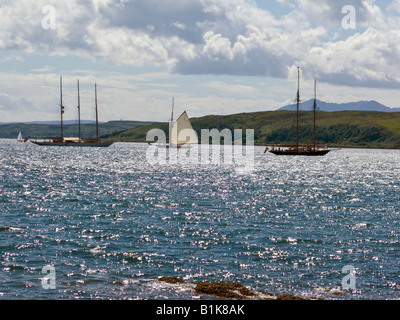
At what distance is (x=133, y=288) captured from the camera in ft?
80.2

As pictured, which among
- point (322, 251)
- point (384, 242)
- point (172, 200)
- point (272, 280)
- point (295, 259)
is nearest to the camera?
point (272, 280)

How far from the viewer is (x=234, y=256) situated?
31.4 metres

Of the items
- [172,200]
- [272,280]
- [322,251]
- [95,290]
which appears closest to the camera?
[95,290]

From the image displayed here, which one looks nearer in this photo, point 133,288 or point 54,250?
point 133,288

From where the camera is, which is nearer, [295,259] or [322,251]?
[295,259]

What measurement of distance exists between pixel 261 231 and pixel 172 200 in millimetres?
Result: 22096

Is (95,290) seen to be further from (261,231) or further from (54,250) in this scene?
(261,231)

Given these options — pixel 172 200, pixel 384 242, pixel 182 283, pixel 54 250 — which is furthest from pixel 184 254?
pixel 172 200

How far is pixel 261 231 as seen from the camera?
40000mm
